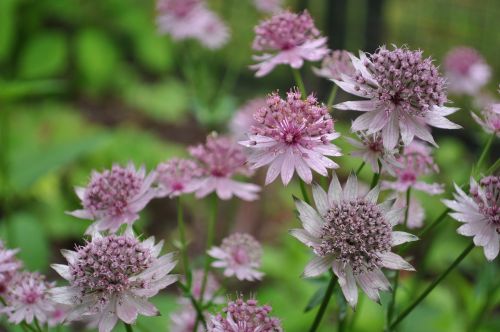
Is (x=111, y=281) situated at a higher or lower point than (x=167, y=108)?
higher

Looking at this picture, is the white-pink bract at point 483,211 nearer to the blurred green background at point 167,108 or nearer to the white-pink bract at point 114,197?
the white-pink bract at point 114,197

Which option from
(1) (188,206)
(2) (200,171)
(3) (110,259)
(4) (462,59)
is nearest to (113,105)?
(1) (188,206)

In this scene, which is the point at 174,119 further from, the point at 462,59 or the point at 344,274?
the point at 344,274

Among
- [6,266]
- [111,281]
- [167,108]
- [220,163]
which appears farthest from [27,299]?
[167,108]

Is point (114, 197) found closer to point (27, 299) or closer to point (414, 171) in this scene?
point (27, 299)

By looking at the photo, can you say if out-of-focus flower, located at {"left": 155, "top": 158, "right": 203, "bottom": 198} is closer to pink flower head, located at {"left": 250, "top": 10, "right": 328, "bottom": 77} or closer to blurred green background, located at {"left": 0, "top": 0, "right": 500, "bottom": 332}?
pink flower head, located at {"left": 250, "top": 10, "right": 328, "bottom": 77}
